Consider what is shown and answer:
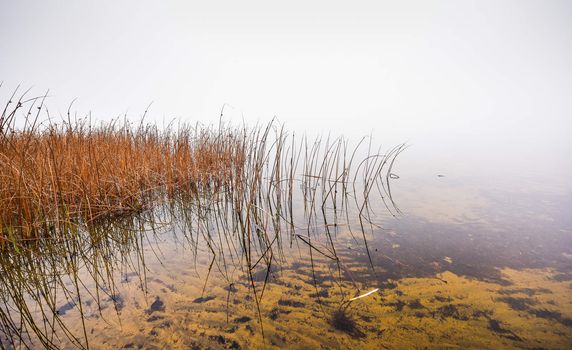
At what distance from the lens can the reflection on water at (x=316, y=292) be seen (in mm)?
1732

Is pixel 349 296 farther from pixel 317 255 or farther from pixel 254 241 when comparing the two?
pixel 254 241

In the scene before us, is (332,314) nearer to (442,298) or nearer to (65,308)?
(442,298)

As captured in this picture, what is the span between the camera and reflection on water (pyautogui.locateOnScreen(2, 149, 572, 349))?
68.2 inches

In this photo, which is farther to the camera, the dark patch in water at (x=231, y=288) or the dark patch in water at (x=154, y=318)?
the dark patch in water at (x=231, y=288)

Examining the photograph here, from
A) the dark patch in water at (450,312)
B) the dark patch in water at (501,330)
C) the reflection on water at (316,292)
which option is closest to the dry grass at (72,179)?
the reflection on water at (316,292)

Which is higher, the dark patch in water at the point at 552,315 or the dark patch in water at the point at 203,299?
the dark patch in water at the point at 203,299

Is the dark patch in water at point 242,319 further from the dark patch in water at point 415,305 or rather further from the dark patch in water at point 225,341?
the dark patch in water at point 415,305

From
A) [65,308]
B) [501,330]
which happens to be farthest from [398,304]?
[65,308]

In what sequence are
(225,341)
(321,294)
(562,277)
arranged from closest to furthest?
(225,341) → (321,294) → (562,277)

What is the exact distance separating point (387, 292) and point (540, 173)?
11422 millimetres

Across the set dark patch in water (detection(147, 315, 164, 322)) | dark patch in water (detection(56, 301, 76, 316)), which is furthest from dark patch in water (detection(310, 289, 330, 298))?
dark patch in water (detection(56, 301, 76, 316))

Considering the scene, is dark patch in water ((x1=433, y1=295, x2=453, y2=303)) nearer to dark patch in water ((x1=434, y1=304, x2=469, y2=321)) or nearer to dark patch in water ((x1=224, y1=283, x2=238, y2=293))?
dark patch in water ((x1=434, y1=304, x2=469, y2=321))

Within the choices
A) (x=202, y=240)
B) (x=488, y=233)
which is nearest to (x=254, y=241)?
(x=202, y=240)

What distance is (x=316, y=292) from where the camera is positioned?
2219 mm
